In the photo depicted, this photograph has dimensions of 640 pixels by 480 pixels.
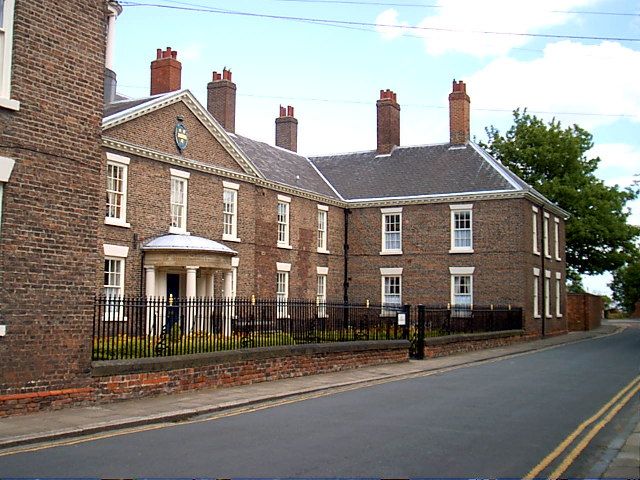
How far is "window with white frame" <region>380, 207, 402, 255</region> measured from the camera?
3912cm

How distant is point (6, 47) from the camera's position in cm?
1176

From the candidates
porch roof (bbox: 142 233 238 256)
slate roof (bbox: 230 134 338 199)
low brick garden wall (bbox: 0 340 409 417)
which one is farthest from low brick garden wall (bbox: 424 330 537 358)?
slate roof (bbox: 230 134 338 199)

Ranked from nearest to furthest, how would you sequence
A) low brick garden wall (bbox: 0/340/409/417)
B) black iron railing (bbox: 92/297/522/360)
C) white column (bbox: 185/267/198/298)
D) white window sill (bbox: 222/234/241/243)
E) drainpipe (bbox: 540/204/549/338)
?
1. low brick garden wall (bbox: 0/340/409/417)
2. black iron railing (bbox: 92/297/522/360)
3. white column (bbox: 185/267/198/298)
4. white window sill (bbox: 222/234/241/243)
5. drainpipe (bbox: 540/204/549/338)

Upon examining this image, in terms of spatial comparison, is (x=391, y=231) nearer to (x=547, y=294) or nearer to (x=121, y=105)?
(x=547, y=294)

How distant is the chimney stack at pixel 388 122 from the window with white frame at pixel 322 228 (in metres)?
6.98

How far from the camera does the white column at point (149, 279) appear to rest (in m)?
25.8

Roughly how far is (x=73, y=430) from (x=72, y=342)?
234cm

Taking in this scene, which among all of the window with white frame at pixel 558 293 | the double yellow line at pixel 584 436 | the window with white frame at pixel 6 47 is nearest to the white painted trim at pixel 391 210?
the window with white frame at pixel 558 293

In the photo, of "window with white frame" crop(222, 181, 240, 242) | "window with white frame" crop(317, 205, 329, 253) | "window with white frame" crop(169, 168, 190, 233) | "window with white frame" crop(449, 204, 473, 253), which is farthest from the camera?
"window with white frame" crop(317, 205, 329, 253)

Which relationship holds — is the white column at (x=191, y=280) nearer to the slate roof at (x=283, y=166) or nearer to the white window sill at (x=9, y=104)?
the slate roof at (x=283, y=166)

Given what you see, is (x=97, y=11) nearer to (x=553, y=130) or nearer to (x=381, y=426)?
(x=381, y=426)

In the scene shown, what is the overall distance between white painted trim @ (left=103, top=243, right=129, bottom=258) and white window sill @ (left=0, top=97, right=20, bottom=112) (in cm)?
1294

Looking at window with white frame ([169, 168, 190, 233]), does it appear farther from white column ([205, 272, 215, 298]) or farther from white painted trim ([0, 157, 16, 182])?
white painted trim ([0, 157, 16, 182])

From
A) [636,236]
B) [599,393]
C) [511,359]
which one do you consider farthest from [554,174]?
[599,393]
